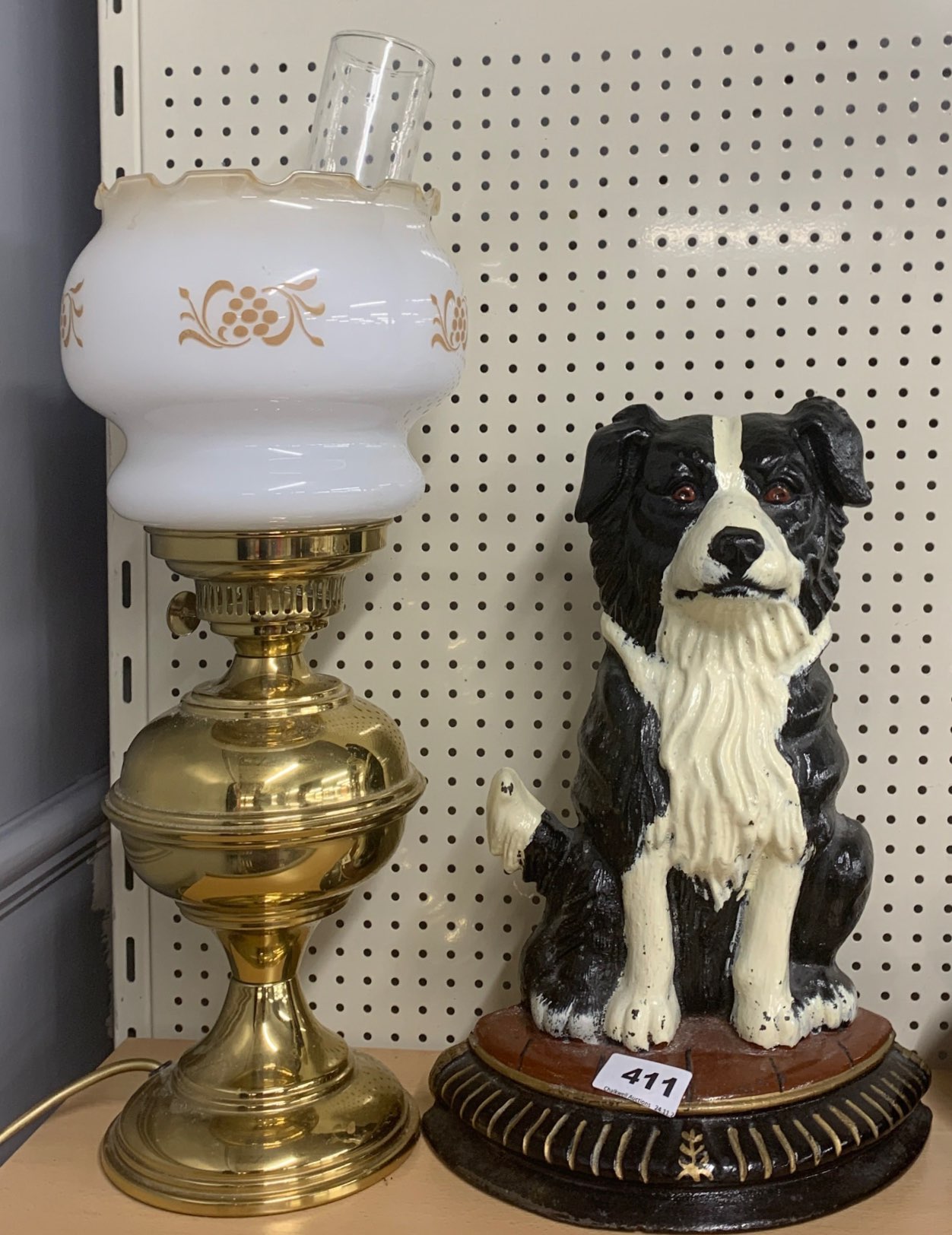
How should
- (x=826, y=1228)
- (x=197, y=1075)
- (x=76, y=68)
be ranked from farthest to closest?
1. (x=76, y=68)
2. (x=197, y=1075)
3. (x=826, y=1228)

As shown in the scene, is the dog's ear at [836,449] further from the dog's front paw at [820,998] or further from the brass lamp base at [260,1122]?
the brass lamp base at [260,1122]

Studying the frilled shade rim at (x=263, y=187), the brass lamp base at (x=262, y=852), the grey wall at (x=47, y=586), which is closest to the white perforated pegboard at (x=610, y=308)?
the grey wall at (x=47, y=586)

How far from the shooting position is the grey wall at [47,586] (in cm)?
115

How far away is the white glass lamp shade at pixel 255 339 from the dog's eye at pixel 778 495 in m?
0.27

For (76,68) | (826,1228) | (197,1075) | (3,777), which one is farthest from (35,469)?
(826,1228)

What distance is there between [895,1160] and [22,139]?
3.76ft

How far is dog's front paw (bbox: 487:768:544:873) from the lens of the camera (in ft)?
3.44

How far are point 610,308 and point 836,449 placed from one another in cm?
30

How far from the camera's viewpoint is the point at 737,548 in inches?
35.6

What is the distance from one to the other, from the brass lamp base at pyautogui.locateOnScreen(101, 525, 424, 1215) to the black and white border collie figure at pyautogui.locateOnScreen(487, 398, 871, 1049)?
0.58 ft

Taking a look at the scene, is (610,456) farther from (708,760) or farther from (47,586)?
(47,586)

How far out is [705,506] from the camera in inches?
37.4

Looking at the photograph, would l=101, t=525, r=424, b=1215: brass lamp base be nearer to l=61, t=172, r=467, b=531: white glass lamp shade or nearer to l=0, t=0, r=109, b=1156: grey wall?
l=61, t=172, r=467, b=531: white glass lamp shade

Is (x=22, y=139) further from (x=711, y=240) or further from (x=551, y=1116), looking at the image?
(x=551, y=1116)
